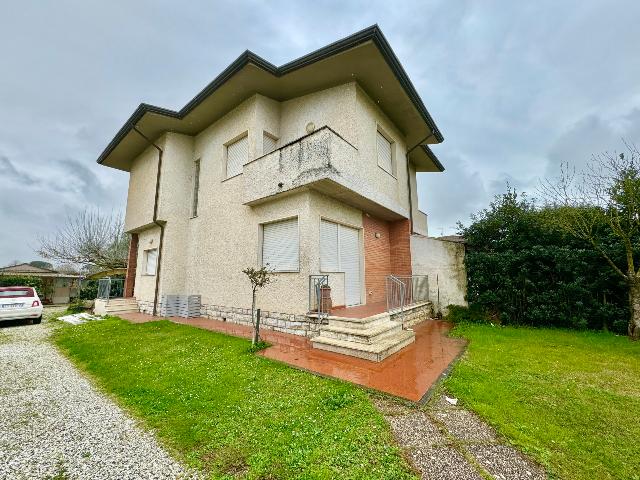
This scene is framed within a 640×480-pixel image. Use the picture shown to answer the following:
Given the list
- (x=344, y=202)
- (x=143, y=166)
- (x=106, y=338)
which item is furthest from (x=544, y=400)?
(x=143, y=166)

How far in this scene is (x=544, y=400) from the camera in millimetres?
3926

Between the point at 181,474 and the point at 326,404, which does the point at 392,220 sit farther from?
the point at 181,474

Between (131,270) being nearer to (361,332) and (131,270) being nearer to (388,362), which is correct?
(361,332)

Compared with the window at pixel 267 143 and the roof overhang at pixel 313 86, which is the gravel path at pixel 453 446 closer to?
the roof overhang at pixel 313 86

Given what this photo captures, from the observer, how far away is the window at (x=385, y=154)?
36.1 ft

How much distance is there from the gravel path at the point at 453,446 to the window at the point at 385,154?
897cm

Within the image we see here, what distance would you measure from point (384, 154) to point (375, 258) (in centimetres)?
446

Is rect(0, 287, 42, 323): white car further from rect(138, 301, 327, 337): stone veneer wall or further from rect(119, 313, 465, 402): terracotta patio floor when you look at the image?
rect(119, 313, 465, 402): terracotta patio floor

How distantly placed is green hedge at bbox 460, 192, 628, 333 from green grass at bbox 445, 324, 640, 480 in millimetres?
1484

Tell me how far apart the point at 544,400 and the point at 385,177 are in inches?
338

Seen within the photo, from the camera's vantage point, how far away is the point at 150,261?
13805 millimetres

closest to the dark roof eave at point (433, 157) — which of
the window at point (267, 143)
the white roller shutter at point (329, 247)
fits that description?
the window at point (267, 143)

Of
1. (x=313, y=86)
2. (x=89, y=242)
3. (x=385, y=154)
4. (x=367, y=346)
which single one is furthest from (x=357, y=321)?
(x=89, y=242)

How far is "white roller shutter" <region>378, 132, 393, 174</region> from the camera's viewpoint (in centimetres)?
1101
